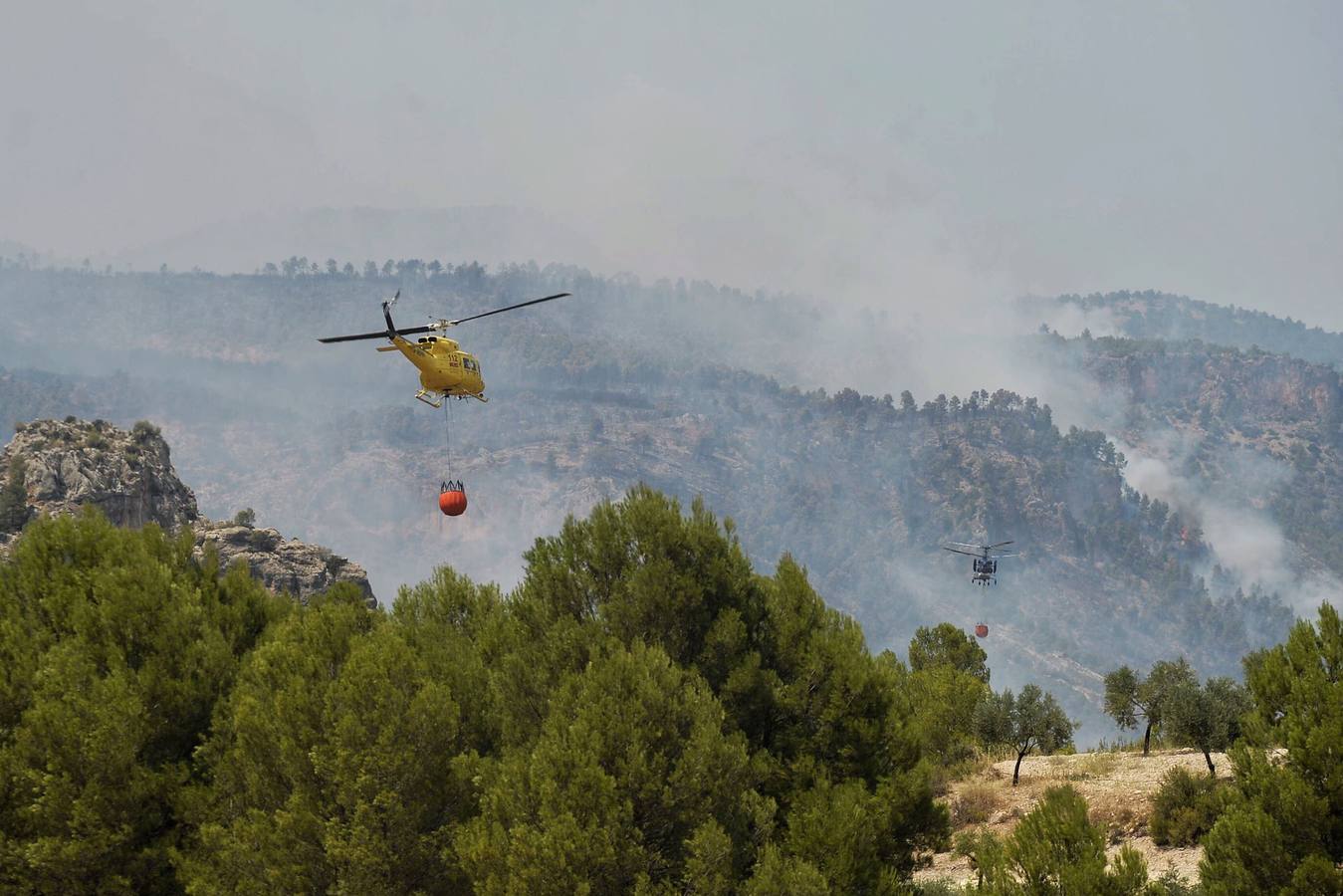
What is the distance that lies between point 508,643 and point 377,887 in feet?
25.0

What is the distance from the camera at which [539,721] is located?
95.2 ft

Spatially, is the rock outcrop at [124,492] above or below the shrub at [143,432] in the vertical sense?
below

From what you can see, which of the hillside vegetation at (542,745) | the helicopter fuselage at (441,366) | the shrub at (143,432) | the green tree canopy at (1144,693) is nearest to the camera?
the hillside vegetation at (542,745)

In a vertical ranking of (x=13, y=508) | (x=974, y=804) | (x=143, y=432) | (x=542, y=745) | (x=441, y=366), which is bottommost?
(x=974, y=804)

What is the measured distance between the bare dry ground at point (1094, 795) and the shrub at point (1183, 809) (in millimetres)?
394

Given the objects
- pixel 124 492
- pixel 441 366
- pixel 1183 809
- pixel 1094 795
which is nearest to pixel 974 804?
pixel 1094 795

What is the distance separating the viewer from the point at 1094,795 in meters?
42.2

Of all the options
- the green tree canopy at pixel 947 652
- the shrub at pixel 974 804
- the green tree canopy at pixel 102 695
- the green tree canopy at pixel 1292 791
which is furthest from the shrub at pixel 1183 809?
the green tree canopy at pixel 947 652

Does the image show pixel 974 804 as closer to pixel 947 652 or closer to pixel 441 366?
pixel 441 366

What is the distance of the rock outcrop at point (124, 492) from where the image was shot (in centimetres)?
13600

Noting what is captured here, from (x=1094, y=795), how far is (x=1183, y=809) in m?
5.82

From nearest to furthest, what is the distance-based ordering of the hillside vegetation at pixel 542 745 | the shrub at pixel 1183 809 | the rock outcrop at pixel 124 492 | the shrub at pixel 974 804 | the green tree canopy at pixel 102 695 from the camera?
the hillside vegetation at pixel 542 745 < the green tree canopy at pixel 102 695 < the shrub at pixel 1183 809 < the shrub at pixel 974 804 < the rock outcrop at pixel 124 492

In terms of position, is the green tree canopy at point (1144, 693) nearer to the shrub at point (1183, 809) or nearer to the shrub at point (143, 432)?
the shrub at point (1183, 809)

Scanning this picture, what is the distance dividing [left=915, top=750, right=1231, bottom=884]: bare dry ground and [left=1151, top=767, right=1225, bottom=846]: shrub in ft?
1.29
